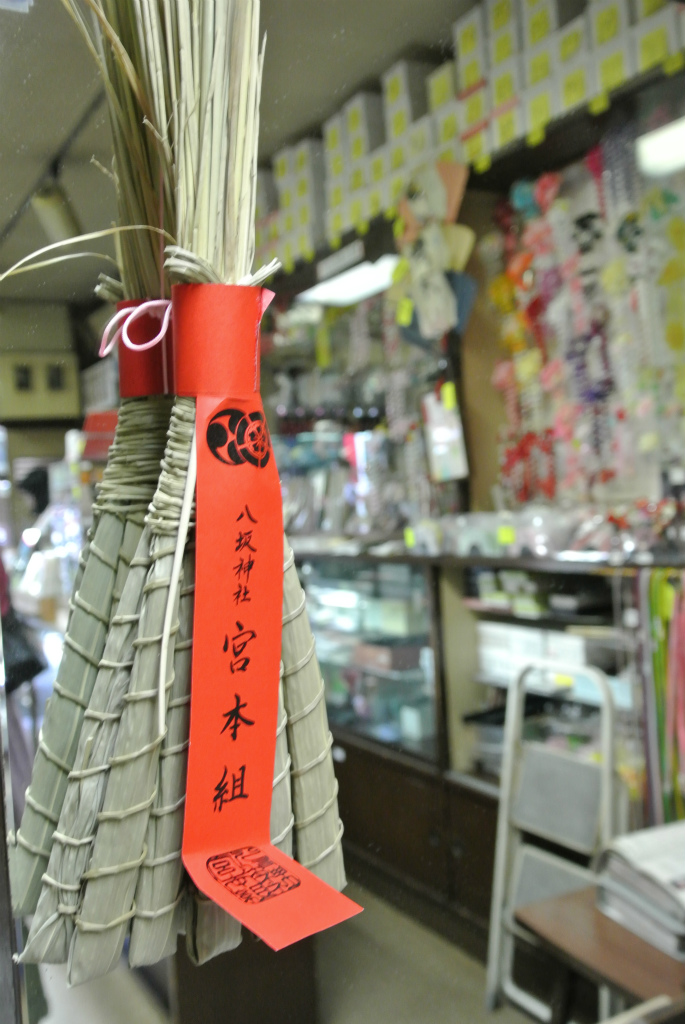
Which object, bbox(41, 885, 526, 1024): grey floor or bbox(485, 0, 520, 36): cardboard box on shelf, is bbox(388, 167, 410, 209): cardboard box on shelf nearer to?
bbox(485, 0, 520, 36): cardboard box on shelf

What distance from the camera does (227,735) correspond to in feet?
1.28

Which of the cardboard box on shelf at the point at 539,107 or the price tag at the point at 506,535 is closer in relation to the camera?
the cardboard box on shelf at the point at 539,107

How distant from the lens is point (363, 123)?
619mm

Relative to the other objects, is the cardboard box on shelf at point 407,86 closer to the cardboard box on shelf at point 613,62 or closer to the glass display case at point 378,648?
the glass display case at point 378,648

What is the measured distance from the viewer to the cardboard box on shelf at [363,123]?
1.98 feet

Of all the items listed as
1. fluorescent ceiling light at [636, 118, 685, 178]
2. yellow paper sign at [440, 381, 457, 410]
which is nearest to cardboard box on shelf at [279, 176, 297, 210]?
yellow paper sign at [440, 381, 457, 410]

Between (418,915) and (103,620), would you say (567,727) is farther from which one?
(103,620)

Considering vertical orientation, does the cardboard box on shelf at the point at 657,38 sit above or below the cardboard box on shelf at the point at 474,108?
above

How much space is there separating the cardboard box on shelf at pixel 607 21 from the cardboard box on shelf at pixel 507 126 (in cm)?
21

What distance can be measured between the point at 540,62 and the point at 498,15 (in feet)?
1.01

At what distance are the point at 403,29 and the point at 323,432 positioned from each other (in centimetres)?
51

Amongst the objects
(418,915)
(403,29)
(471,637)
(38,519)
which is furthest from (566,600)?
(38,519)

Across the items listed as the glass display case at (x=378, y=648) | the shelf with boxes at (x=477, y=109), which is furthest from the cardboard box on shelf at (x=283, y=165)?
the glass display case at (x=378, y=648)

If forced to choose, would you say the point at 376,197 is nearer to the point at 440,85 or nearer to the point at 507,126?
the point at 440,85
